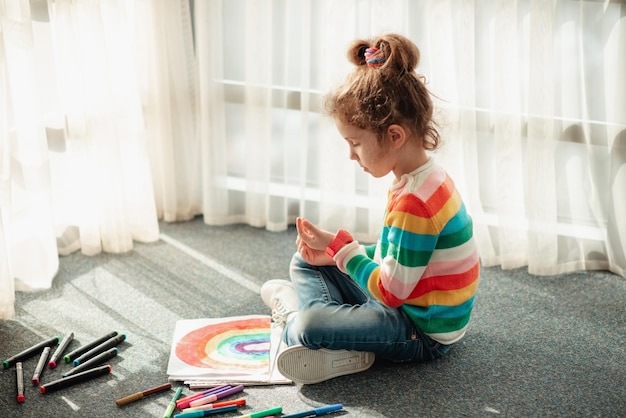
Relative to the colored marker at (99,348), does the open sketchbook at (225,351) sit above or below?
below

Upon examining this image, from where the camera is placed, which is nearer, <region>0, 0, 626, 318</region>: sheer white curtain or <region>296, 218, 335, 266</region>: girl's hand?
<region>296, 218, 335, 266</region>: girl's hand

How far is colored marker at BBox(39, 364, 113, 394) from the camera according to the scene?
1599 mm

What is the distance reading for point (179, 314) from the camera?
75.2 inches

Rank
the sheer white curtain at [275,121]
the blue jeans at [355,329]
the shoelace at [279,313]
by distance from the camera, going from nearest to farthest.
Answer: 1. the blue jeans at [355,329]
2. the shoelace at [279,313]
3. the sheer white curtain at [275,121]

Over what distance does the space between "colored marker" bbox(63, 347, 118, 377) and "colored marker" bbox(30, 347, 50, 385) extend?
0.05 meters

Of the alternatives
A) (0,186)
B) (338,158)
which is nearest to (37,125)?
(0,186)

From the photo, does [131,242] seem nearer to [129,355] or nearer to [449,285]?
[129,355]

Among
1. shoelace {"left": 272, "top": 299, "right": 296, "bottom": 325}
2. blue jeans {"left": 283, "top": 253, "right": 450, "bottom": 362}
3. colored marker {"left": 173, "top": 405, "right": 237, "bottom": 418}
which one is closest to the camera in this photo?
colored marker {"left": 173, "top": 405, "right": 237, "bottom": 418}

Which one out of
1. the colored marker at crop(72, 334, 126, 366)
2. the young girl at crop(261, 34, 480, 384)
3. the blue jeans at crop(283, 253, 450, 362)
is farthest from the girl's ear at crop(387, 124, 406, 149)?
the colored marker at crop(72, 334, 126, 366)

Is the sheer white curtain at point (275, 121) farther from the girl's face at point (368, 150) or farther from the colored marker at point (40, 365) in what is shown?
the girl's face at point (368, 150)

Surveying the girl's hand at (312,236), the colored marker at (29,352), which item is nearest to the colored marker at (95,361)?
the colored marker at (29,352)

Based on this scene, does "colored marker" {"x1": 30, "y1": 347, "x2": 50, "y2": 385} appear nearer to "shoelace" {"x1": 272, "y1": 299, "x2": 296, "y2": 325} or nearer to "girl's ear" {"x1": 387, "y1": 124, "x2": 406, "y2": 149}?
"shoelace" {"x1": 272, "y1": 299, "x2": 296, "y2": 325}

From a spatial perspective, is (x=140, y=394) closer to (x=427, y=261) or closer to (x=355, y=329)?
(x=355, y=329)

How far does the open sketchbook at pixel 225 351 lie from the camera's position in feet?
5.39
